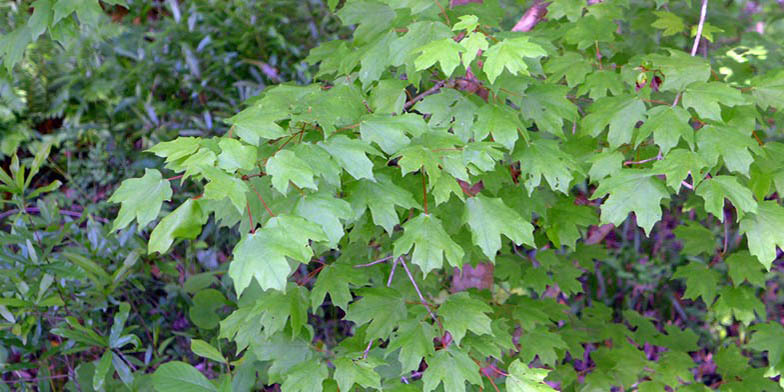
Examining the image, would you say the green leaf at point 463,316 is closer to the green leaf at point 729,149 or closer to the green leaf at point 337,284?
the green leaf at point 337,284

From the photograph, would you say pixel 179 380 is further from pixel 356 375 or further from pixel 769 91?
pixel 769 91

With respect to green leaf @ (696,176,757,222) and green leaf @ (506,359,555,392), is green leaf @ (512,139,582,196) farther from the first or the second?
green leaf @ (506,359,555,392)

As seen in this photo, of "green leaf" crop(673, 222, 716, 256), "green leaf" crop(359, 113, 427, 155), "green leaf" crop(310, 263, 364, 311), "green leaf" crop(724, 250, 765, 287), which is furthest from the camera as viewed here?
"green leaf" crop(673, 222, 716, 256)

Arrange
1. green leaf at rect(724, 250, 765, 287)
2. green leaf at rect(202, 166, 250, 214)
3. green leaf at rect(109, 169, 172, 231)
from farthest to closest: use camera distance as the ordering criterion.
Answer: green leaf at rect(724, 250, 765, 287)
green leaf at rect(109, 169, 172, 231)
green leaf at rect(202, 166, 250, 214)

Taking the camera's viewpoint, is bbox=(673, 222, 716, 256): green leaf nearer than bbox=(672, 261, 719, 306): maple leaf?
No

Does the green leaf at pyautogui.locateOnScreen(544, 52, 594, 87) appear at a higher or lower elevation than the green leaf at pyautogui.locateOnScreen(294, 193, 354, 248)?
lower

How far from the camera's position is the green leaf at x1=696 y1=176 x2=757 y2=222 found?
1345 mm

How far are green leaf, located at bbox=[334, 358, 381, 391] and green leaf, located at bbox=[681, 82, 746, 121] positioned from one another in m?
0.88

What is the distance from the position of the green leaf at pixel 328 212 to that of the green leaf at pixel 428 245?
0.19 meters

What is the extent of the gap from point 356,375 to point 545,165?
62 centimetres

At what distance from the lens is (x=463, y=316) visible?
4.69ft

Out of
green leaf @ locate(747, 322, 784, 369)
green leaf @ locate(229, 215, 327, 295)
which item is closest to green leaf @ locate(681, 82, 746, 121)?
green leaf @ locate(229, 215, 327, 295)

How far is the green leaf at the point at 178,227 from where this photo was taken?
114 centimetres

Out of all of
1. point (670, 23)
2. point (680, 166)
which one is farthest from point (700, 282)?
point (680, 166)
